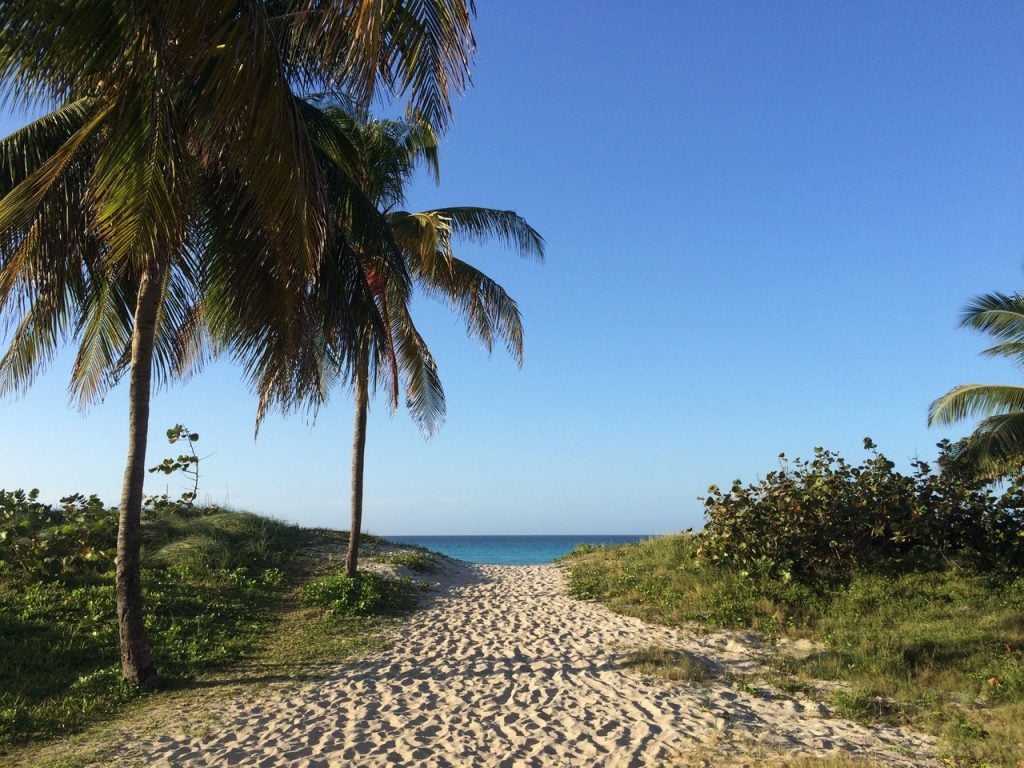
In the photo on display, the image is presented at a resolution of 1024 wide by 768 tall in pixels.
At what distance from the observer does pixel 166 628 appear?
9766mm

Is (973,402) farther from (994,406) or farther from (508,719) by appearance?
(508,719)

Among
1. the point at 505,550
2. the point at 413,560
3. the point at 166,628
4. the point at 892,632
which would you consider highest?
the point at 413,560

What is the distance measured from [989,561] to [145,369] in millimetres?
13658

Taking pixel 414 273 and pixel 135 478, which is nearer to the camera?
pixel 135 478

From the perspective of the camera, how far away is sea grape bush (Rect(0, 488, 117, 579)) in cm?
1190

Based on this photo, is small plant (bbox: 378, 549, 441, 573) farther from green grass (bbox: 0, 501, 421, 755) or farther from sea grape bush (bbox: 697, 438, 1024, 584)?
sea grape bush (bbox: 697, 438, 1024, 584)

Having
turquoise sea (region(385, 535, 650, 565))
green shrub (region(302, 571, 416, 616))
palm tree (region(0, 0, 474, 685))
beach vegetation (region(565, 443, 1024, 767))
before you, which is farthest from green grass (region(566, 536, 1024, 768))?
turquoise sea (region(385, 535, 650, 565))

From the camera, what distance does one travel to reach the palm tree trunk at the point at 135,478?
290 inches

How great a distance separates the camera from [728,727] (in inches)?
262

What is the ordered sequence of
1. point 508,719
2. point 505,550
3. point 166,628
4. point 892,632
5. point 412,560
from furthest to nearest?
point 505,550, point 412,560, point 892,632, point 166,628, point 508,719

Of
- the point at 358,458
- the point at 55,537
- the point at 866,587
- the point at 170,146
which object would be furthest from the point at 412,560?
the point at 170,146

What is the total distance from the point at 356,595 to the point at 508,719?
5.91 m

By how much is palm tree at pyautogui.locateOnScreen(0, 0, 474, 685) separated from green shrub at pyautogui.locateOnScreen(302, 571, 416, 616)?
13.6ft

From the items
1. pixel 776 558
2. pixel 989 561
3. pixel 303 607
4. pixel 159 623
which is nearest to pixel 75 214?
pixel 159 623
